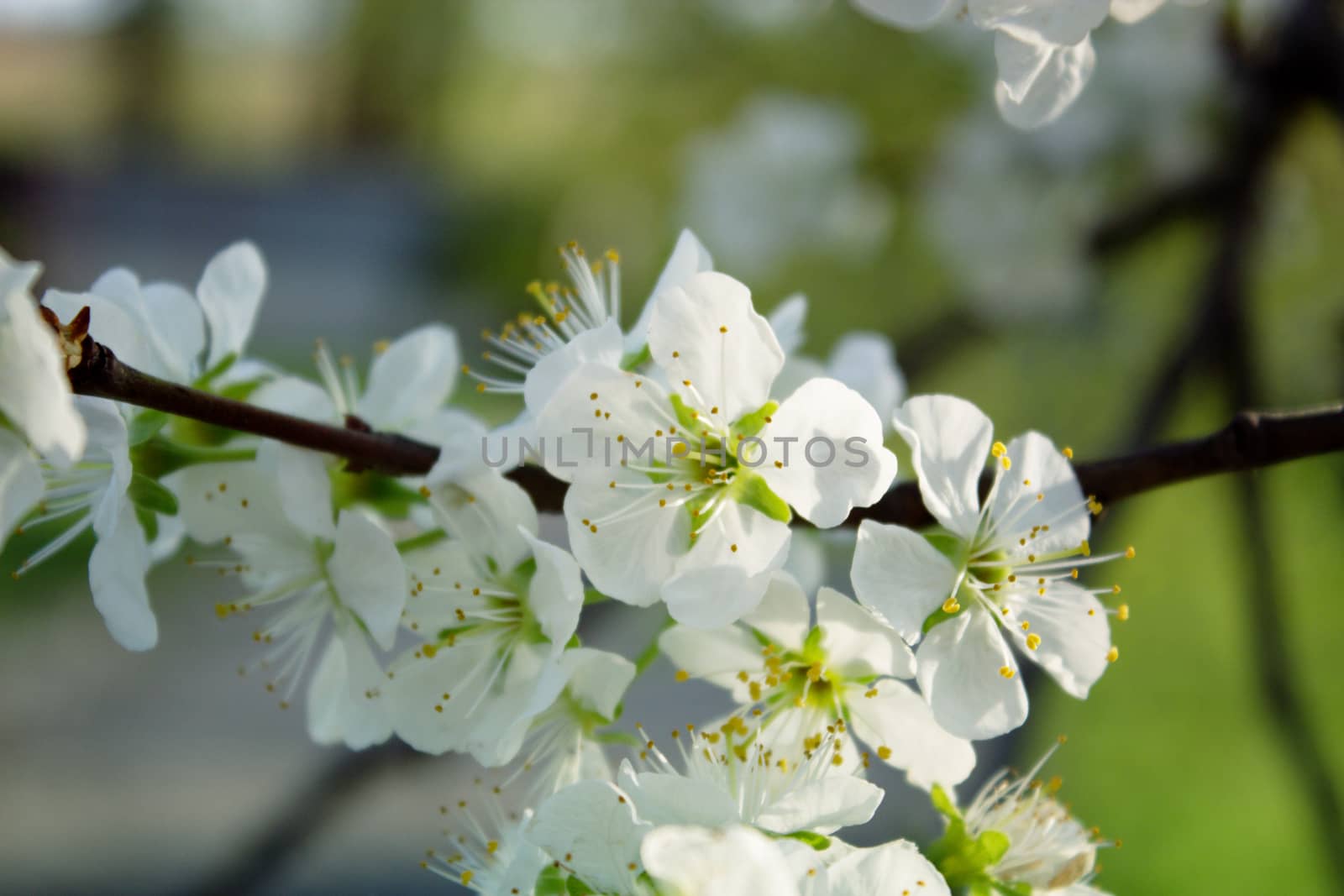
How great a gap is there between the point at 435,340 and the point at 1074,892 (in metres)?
0.58

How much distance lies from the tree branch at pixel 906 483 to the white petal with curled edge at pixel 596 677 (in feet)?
0.36

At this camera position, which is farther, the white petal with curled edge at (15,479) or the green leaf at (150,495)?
the green leaf at (150,495)

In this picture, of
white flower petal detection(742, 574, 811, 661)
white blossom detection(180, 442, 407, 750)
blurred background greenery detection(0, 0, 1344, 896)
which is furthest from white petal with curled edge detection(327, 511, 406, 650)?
blurred background greenery detection(0, 0, 1344, 896)

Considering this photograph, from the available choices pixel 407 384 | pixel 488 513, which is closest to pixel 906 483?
pixel 488 513

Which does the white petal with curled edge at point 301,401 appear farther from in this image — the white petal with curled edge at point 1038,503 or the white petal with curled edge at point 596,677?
the white petal with curled edge at point 1038,503

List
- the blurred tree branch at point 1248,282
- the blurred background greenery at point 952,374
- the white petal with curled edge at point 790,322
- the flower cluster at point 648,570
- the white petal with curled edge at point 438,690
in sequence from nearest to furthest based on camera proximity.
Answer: the flower cluster at point 648,570 < the white petal with curled edge at point 438,690 < the white petal with curled edge at point 790,322 < the blurred tree branch at point 1248,282 < the blurred background greenery at point 952,374

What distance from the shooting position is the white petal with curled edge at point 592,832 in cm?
59

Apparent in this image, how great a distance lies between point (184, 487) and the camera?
2.49 ft

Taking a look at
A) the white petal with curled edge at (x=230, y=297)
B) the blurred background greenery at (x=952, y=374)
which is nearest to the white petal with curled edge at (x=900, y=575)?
the white petal with curled edge at (x=230, y=297)

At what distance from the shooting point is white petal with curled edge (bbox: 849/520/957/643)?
0.62 metres

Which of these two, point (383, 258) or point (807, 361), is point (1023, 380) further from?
point (383, 258)

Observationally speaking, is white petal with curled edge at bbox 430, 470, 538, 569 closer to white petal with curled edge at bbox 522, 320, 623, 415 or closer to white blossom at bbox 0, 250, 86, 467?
white petal with curled edge at bbox 522, 320, 623, 415

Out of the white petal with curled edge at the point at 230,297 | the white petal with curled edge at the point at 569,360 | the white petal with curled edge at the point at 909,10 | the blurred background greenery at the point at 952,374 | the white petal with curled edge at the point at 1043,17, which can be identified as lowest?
the blurred background greenery at the point at 952,374

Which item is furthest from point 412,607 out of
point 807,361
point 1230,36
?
point 1230,36
